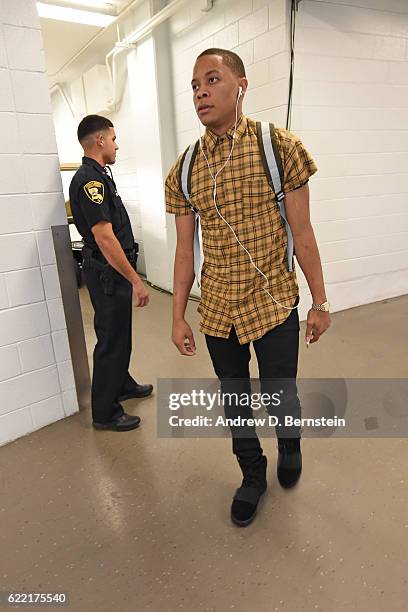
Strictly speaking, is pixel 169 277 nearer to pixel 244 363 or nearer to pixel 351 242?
pixel 351 242

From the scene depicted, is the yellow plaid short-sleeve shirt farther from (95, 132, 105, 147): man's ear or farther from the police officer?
(95, 132, 105, 147): man's ear

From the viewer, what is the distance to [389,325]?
131 inches

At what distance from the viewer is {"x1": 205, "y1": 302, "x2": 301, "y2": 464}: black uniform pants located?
4.56ft

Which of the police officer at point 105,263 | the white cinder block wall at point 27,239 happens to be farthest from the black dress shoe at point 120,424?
the white cinder block wall at point 27,239

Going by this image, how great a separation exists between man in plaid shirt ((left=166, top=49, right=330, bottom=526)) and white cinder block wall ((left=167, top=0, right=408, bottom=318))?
2.00 meters

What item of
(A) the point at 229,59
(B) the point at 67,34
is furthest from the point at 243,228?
(B) the point at 67,34

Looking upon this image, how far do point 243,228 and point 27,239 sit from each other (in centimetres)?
116

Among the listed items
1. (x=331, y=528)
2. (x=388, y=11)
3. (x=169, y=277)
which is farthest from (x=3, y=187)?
(x=388, y=11)

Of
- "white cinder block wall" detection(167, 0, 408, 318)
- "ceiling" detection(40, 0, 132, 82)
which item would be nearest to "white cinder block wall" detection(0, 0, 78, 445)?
"white cinder block wall" detection(167, 0, 408, 318)

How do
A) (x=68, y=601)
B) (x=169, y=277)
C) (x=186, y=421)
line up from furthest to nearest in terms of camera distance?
(x=169, y=277) → (x=186, y=421) → (x=68, y=601)

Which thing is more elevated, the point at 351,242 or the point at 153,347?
the point at 351,242

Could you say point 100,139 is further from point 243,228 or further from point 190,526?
point 190,526

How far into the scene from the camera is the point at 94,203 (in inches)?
71.7

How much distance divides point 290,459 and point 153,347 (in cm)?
173
